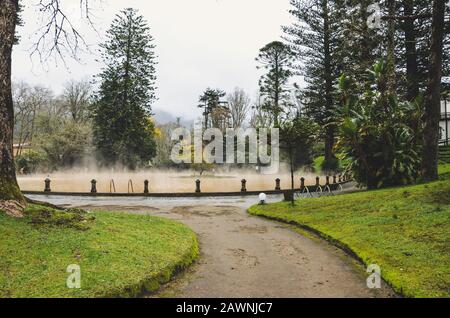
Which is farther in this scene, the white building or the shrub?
the white building

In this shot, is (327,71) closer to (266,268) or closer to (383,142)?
(383,142)

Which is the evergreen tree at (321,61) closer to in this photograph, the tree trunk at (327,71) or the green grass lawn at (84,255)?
the tree trunk at (327,71)

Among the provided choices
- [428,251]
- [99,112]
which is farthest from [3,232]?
[99,112]

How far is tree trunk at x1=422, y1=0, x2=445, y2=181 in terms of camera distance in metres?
13.4

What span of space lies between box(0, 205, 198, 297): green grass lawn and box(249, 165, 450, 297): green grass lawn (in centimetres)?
369

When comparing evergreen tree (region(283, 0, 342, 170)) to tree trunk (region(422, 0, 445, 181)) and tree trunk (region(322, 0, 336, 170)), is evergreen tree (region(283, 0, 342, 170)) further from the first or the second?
tree trunk (region(422, 0, 445, 181))

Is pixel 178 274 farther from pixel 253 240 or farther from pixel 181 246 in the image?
pixel 253 240

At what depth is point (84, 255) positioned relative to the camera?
20.7ft

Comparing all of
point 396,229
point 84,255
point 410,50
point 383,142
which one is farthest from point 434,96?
point 410,50

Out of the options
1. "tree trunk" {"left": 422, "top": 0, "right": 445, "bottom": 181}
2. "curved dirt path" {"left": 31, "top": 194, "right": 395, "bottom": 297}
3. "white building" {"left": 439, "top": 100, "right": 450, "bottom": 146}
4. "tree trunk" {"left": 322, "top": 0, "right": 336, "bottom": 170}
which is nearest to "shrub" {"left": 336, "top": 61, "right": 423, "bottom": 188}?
"tree trunk" {"left": 422, "top": 0, "right": 445, "bottom": 181}

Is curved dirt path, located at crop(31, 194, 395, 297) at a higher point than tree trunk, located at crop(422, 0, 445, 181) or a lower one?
lower

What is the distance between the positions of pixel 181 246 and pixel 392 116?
14.2 metres

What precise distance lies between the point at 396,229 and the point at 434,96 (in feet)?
23.6
